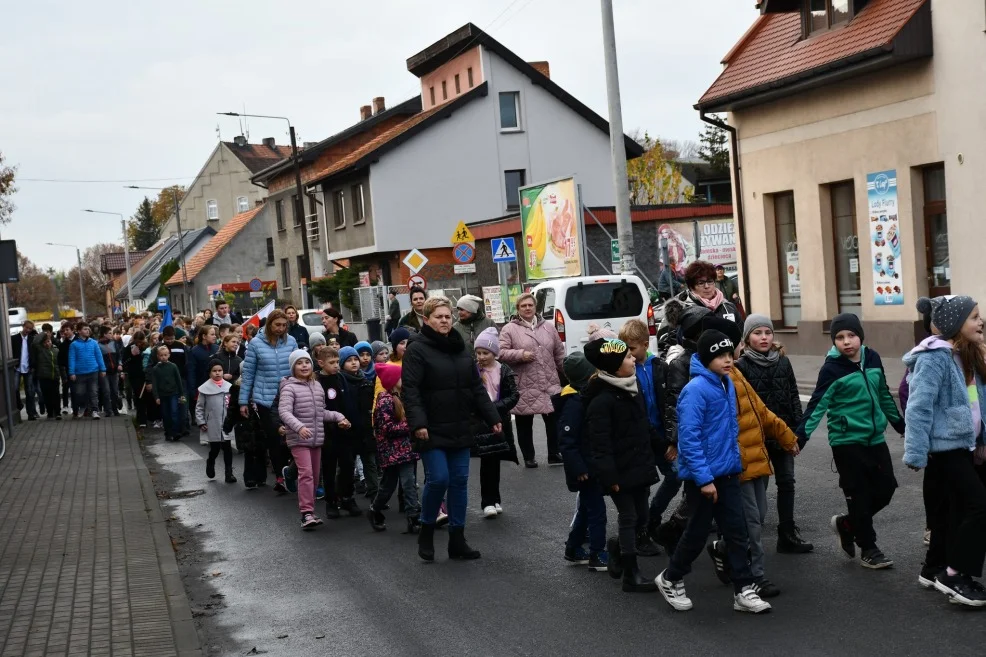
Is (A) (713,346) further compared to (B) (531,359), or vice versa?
(B) (531,359)

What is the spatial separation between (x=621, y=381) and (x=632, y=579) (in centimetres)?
117

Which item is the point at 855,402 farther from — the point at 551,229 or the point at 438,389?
the point at 551,229

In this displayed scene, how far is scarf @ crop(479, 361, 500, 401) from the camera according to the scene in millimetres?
10828

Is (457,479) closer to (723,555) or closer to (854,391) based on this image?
(723,555)

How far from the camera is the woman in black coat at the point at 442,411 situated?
854cm

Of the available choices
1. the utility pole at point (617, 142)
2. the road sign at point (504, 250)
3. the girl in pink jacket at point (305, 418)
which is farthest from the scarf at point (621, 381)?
the road sign at point (504, 250)

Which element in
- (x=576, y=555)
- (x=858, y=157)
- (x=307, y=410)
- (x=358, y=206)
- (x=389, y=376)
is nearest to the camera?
(x=576, y=555)

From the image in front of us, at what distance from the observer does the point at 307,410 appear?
10.4m

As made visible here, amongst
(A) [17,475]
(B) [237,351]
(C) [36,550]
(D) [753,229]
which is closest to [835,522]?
(C) [36,550]

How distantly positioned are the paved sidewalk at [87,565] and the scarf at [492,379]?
9.79 feet

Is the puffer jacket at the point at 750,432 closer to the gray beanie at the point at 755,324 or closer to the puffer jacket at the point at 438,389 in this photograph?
the gray beanie at the point at 755,324

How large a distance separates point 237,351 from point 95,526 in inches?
191

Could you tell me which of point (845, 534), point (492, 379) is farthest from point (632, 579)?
point (492, 379)

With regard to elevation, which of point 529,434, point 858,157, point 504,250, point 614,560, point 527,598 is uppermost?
point 858,157
